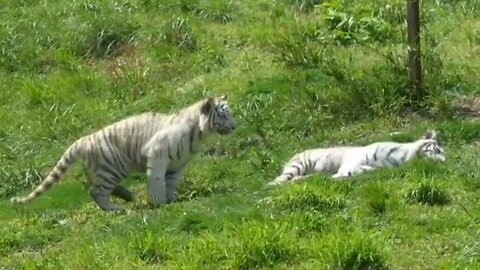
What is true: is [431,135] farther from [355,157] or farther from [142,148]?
[142,148]

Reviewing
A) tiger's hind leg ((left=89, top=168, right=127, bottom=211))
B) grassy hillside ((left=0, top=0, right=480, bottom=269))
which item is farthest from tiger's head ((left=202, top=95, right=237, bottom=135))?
tiger's hind leg ((left=89, top=168, right=127, bottom=211))

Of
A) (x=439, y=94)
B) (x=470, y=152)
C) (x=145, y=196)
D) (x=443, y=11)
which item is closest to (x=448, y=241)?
(x=470, y=152)

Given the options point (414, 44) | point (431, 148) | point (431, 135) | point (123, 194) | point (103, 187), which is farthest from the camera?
point (414, 44)

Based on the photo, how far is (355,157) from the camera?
11.5m

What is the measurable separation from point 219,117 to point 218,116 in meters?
0.02

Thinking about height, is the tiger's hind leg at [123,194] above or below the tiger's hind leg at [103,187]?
below

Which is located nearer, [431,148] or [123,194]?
[431,148]

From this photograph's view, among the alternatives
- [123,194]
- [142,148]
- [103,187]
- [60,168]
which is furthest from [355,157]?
[60,168]

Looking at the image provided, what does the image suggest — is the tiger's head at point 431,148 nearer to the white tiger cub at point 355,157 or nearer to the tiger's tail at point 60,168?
the white tiger cub at point 355,157

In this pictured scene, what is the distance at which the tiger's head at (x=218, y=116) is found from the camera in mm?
11422

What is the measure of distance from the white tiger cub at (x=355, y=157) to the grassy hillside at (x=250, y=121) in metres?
0.26

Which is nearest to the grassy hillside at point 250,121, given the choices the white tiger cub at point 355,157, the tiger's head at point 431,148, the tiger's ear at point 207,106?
the tiger's head at point 431,148

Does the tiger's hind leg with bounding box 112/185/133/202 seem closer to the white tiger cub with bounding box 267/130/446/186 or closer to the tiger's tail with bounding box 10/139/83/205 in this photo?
the tiger's tail with bounding box 10/139/83/205

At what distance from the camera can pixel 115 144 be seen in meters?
11.4
